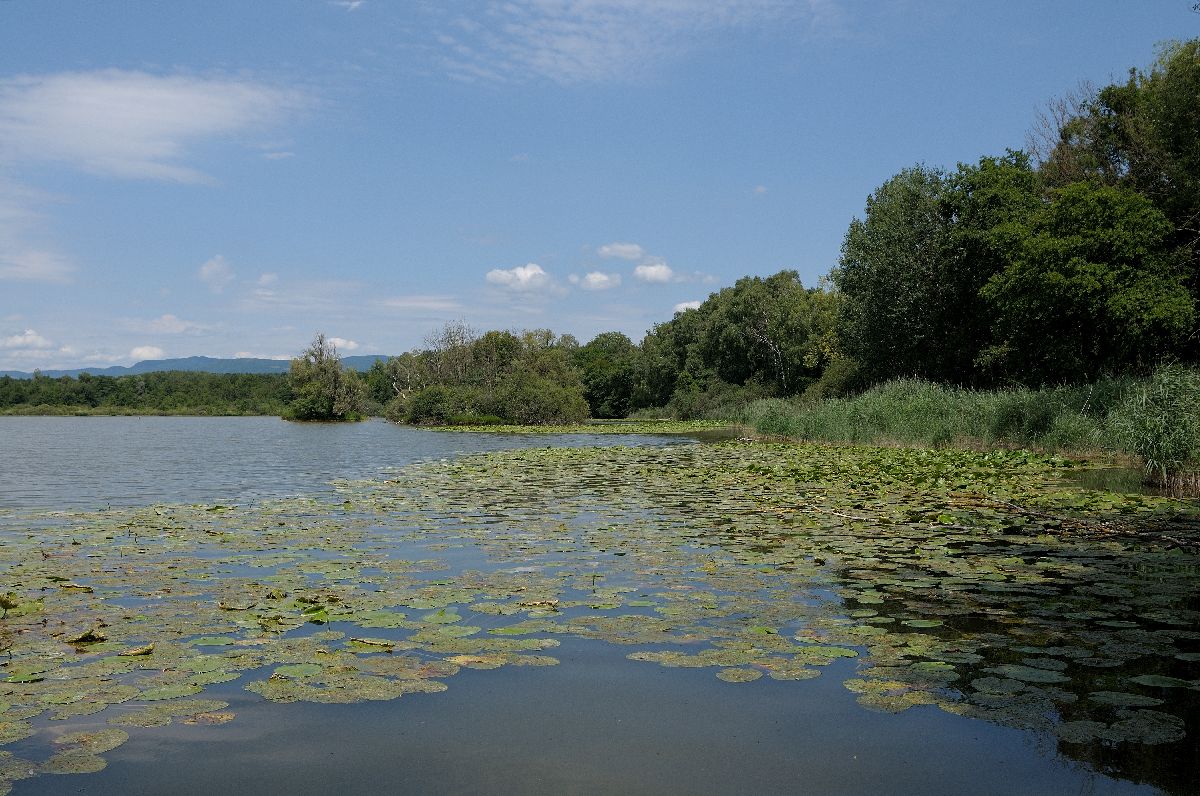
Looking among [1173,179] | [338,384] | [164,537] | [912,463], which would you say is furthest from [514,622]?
[338,384]

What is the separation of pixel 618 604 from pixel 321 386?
77513 mm

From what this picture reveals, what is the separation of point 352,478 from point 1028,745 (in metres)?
17.6

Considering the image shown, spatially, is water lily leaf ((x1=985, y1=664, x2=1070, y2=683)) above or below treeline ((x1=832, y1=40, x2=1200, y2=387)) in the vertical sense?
below

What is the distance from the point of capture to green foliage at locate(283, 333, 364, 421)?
261 ft

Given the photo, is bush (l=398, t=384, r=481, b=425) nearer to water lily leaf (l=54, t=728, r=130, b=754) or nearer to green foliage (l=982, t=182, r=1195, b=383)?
green foliage (l=982, t=182, r=1195, b=383)

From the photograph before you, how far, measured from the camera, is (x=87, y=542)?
10070 mm

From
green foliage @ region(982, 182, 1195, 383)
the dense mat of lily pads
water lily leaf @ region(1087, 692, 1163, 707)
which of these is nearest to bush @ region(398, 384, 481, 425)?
green foliage @ region(982, 182, 1195, 383)

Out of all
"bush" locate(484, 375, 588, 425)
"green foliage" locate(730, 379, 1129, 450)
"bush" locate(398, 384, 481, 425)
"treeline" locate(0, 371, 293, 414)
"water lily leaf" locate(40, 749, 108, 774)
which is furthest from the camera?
"treeline" locate(0, 371, 293, 414)

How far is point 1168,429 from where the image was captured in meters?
13.9

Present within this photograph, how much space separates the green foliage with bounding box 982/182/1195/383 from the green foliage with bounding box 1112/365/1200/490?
10420mm

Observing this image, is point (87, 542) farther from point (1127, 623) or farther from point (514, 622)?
point (1127, 623)

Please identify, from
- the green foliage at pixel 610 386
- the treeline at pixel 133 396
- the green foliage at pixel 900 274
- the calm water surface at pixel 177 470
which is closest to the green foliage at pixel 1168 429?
the calm water surface at pixel 177 470

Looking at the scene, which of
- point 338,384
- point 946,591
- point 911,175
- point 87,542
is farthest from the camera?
point 338,384

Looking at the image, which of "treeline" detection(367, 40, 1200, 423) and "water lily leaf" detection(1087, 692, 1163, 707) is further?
"treeline" detection(367, 40, 1200, 423)
